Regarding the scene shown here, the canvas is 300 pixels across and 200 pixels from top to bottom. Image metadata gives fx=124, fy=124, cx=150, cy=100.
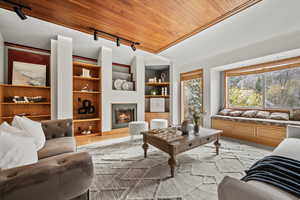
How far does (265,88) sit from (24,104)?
248 inches

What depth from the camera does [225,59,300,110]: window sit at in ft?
9.86

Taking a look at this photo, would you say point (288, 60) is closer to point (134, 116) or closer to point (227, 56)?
point (227, 56)

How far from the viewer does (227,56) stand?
3.55m

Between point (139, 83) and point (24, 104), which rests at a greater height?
point (139, 83)

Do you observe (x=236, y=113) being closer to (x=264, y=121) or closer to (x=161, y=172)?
(x=264, y=121)

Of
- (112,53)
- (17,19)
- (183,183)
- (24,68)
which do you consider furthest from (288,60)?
(24,68)

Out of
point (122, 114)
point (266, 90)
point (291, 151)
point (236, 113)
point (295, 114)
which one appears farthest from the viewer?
point (122, 114)

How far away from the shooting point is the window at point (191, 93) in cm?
432

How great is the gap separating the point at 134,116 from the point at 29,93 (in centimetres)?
287

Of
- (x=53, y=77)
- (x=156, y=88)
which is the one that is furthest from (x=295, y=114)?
(x=53, y=77)

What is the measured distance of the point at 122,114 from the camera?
419 centimetres

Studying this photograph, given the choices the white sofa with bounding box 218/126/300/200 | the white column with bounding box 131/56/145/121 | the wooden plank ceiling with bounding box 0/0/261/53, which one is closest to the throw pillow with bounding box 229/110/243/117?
the wooden plank ceiling with bounding box 0/0/261/53

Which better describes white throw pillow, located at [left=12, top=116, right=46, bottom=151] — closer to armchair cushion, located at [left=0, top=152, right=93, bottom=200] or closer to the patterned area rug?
the patterned area rug

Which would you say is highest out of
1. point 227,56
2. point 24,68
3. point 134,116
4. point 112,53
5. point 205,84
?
point 112,53
